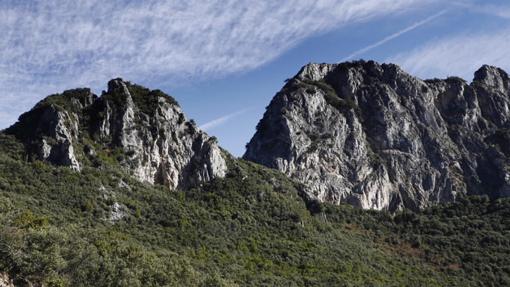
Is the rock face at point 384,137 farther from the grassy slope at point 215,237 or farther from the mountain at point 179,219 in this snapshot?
the grassy slope at point 215,237

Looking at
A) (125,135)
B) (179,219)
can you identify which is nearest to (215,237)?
Result: (179,219)

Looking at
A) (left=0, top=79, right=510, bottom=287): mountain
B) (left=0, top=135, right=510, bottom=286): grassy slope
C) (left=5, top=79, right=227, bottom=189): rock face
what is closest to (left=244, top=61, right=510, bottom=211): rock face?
(left=0, top=79, right=510, bottom=287): mountain

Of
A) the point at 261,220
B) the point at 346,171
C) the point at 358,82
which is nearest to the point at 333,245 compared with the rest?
the point at 261,220

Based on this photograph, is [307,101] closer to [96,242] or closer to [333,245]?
[333,245]

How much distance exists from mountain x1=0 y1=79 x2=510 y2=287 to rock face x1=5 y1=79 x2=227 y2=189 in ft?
0.80

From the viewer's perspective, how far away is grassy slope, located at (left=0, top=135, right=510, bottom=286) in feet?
170

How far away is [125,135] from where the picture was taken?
10250 cm

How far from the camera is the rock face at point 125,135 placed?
91688 millimetres

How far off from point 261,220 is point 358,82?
281ft

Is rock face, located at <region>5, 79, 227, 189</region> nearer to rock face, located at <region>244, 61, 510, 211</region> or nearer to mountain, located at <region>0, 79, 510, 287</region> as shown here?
mountain, located at <region>0, 79, 510, 287</region>

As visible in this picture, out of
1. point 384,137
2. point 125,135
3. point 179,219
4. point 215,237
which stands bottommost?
point 215,237

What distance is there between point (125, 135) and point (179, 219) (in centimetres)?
2414

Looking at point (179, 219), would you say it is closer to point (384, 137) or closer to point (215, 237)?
point (215, 237)

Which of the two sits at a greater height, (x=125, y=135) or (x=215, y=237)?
(x=125, y=135)
